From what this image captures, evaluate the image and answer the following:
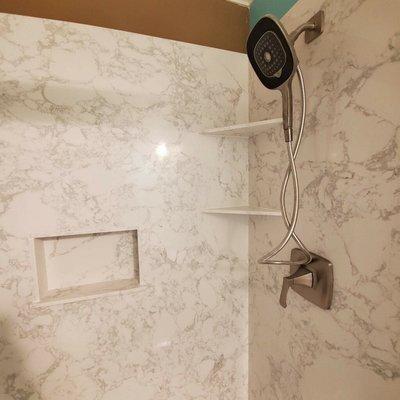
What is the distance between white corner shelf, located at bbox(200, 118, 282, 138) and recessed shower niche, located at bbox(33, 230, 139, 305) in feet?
1.77

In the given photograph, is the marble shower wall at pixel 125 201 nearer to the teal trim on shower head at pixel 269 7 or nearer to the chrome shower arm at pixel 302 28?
the teal trim on shower head at pixel 269 7

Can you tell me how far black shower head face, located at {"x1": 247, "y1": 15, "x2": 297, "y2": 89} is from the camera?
58 centimetres

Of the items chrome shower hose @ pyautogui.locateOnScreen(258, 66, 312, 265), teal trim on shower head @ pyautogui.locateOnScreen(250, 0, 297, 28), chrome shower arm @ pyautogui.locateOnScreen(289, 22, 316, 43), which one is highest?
teal trim on shower head @ pyautogui.locateOnScreen(250, 0, 297, 28)

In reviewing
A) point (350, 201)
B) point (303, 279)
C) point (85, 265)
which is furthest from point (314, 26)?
point (85, 265)

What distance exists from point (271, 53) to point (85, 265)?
38.9 inches

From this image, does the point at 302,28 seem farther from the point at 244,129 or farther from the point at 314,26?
the point at 244,129

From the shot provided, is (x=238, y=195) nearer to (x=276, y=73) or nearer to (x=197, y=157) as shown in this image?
(x=197, y=157)

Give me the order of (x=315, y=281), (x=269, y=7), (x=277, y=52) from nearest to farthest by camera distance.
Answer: (x=277, y=52) < (x=315, y=281) < (x=269, y=7)

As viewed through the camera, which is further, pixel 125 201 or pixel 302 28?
pixel 125 201

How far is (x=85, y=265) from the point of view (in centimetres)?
96

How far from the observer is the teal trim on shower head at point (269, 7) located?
84 cm

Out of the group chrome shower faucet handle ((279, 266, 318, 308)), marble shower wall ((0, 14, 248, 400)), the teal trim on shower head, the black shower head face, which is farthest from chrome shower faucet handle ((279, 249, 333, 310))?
the teal trim on shower head

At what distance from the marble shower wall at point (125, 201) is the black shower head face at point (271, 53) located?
376mm

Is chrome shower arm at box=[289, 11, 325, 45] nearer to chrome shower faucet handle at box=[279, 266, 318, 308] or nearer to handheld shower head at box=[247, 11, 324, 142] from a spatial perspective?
handheld shower head at box=[247, 11, 324, 142]
